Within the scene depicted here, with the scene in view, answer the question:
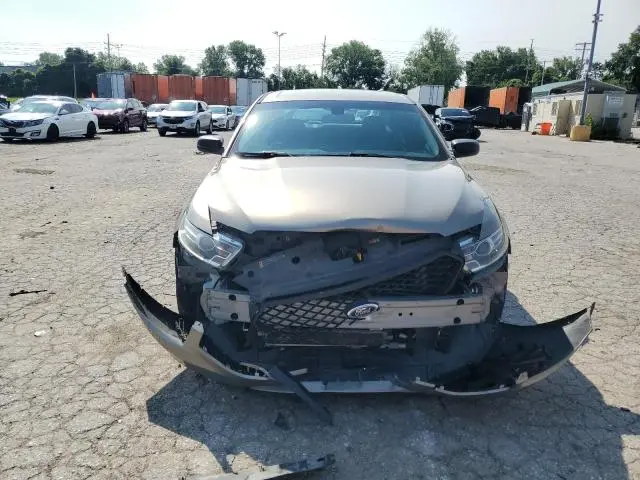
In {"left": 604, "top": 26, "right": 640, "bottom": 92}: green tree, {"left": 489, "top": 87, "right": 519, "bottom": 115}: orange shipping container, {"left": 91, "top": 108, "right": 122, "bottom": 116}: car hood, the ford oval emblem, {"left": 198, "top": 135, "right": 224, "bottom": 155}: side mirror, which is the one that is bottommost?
the ford oval emblem

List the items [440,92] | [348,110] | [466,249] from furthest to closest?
[440,92], [348,110], [466,249]

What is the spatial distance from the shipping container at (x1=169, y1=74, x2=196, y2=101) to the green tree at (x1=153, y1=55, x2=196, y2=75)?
86651 mm

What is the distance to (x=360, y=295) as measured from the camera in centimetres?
249

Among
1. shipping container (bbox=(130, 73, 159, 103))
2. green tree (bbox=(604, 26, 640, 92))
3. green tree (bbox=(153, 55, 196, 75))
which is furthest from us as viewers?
green tree (bbox=(153, 55, 196, 75))

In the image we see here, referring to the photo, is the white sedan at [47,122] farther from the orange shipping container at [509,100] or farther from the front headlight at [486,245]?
the orange shipping container at [509,100]

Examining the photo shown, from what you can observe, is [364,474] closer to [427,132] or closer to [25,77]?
[427,132]

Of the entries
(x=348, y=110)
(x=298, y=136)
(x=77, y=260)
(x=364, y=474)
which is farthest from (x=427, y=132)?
(x=77, y=260)

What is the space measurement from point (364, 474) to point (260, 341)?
81 cm

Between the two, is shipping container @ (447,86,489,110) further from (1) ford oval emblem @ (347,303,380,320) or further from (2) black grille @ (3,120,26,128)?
(1) ford oval emblem @ (347,303,380,320)

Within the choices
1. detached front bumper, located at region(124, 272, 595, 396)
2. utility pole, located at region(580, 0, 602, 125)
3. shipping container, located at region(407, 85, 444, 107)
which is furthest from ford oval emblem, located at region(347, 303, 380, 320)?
shipping container, located at region(407, 85, 444, 107)

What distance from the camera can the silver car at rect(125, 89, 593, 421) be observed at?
247 centimetres

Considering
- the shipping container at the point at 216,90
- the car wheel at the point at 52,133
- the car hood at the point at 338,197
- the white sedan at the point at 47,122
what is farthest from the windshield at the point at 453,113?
the shipping container at the point at 216,90

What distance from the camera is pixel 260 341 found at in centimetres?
265

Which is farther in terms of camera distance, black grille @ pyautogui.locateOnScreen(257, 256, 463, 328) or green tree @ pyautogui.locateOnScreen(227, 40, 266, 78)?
green tree @ pyautogui.locateOnScreen(227, 40, 266, 78)
